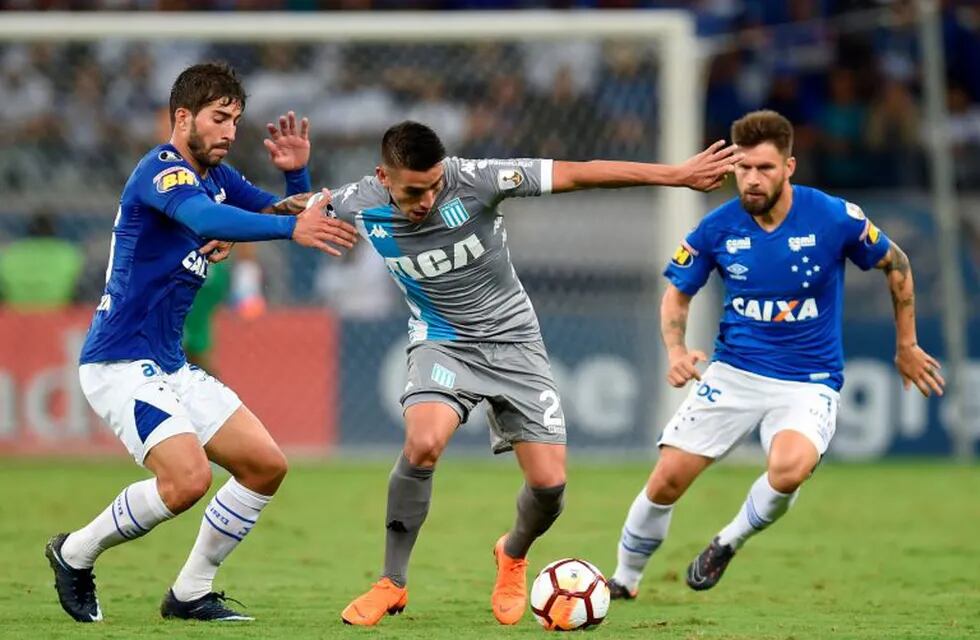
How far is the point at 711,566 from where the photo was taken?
28.3 ft

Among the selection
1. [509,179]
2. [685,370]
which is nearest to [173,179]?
[509,179]

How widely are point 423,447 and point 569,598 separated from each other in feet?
3.02

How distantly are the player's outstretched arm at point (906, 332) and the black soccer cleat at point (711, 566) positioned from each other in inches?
50.4

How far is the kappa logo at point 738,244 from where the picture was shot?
29.3 feet

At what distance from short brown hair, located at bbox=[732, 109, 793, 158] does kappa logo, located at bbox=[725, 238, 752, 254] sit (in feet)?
1.57

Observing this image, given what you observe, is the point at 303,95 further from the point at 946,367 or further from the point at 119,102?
the point at 946,367

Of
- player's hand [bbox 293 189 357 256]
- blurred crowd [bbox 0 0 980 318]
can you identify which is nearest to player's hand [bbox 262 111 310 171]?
player's hand [bbox 293 189 357 256]

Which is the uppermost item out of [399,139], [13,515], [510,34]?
[510,34]

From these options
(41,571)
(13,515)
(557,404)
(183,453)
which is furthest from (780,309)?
(13,515)

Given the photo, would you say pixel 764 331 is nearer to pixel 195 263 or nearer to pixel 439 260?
pixel 439 260

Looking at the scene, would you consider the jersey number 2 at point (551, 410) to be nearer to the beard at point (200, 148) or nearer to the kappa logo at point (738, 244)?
the kappa logo at point (738, 244)

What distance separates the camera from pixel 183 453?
750 centimetres

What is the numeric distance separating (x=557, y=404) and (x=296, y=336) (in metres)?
8.52

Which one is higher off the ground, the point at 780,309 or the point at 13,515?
the point at 780,309
